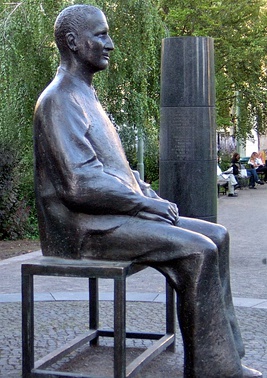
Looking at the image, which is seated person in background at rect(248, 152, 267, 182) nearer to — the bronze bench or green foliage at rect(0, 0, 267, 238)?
green foliage at rect(0, 0, 267, 238)

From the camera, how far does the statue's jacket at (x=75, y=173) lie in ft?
14.1

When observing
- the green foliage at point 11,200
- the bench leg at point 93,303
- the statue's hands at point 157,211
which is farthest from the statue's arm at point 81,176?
the green foliage at point 11,200

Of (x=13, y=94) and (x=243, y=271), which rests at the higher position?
(x=13, y=94)

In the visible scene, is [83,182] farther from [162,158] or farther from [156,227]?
[162,158]

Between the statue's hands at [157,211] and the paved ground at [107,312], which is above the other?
the statue's hands at [157,211]

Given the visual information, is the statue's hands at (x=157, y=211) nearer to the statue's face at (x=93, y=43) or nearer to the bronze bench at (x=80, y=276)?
the bronze bench at (x=80, y=276)

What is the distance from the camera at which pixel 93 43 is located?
4.57 metres

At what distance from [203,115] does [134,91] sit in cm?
668

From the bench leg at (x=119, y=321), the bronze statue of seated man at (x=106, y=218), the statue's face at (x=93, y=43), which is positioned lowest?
the bench leg at (x=119, y=321)

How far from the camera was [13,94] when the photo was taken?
1590cm

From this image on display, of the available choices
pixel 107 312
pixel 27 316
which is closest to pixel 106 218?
pixel 27 316

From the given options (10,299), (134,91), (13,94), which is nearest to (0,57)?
(13,94)

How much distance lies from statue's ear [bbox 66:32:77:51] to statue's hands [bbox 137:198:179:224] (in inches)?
37.2

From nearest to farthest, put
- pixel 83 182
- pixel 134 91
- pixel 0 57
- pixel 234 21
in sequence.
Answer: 1. pixel 83 182
2. pixel 0 57
3. pixel 134 91
4. pixel 234 21
